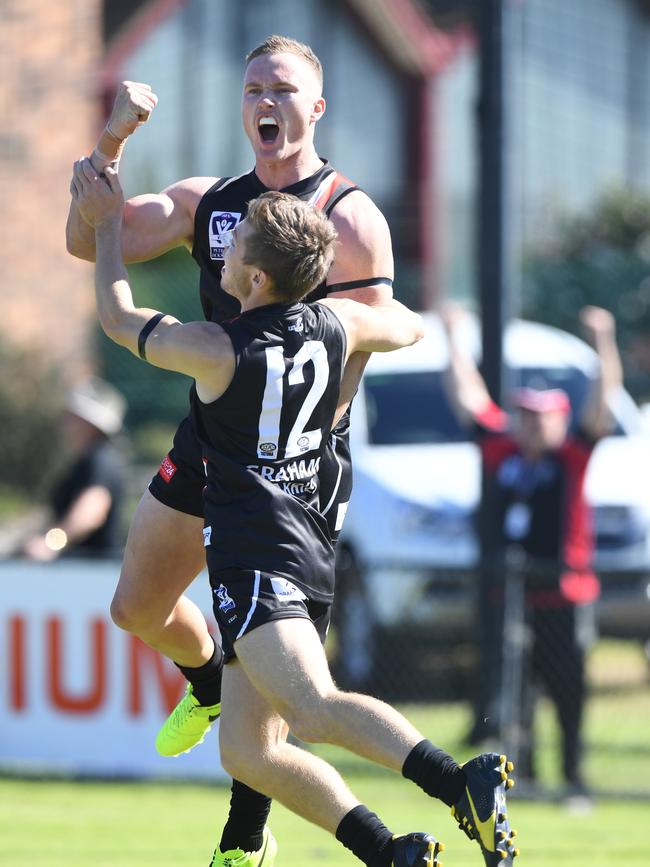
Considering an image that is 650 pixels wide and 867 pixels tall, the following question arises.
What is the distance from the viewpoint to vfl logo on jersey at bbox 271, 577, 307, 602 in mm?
5035

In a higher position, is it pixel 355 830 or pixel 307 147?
pixel 307 147

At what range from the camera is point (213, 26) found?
83.0 ft

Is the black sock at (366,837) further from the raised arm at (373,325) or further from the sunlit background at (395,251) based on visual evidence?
the sunlit background at (395,251)

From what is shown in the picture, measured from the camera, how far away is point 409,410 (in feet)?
40.3

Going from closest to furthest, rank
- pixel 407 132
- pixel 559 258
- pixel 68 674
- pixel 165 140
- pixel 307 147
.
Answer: pixel 307 147 → pixel 68 674 → pixel 559 258 → pixel 165 140 → pixel 407 132

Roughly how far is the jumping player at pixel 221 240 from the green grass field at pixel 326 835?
9.11 feet

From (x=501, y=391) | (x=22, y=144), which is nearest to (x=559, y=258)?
(x=22, y=144)

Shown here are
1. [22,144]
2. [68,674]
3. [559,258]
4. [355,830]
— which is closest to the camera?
[355,830]

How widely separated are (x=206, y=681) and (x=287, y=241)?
1700mm

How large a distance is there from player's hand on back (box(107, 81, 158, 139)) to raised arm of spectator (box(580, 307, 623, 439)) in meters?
4.23

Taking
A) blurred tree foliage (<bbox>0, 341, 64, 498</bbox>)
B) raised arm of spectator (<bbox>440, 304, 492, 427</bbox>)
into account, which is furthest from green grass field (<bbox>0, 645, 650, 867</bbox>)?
blurred tree foliage (<bbox>0, 341, 64, 498</bbox>)

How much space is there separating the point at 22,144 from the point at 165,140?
17.5 feet

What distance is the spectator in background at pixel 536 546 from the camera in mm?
9664

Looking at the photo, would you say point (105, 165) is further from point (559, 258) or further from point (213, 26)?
point (213, 26)
